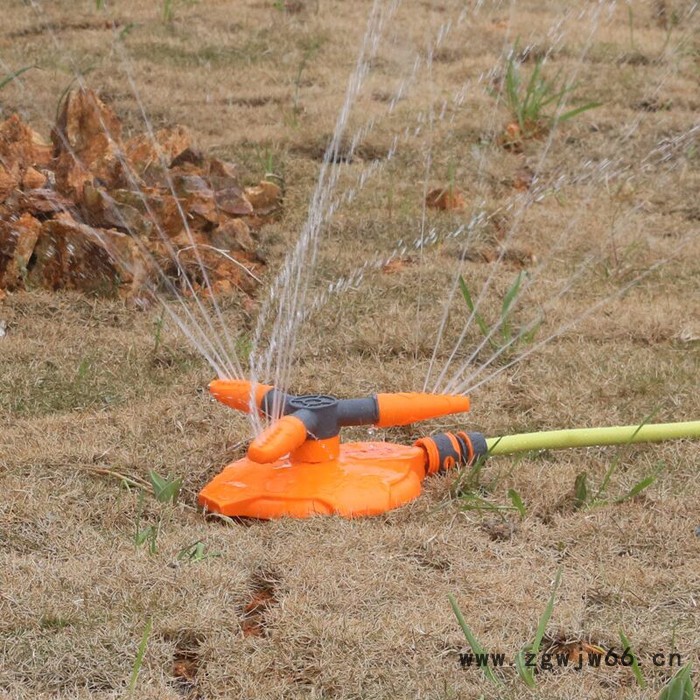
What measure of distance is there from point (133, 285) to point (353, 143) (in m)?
1.47

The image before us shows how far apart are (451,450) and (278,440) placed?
0.43 meters

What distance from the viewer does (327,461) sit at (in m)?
2.19

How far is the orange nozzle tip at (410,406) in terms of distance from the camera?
2238 millimetres

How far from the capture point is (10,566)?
1.90 meters

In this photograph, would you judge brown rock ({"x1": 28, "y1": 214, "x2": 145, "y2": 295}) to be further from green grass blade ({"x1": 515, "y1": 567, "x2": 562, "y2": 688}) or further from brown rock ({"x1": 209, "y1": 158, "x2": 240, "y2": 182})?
green grass blade ({"x1": 515, "y1": 567, "x2": 562, "y2": 688})

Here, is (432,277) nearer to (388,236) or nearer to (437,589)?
(388,236)

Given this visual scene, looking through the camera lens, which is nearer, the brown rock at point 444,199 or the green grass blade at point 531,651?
the green grass blade at point 531,651

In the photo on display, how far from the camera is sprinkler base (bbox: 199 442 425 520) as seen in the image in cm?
212

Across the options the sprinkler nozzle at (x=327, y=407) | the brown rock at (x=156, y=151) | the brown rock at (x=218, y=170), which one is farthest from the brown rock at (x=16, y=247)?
the sprinkler nozzle at (x=327, y=407)

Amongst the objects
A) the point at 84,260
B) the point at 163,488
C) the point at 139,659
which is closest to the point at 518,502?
the point at 163,488

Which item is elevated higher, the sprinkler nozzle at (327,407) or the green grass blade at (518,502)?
the sprinkler nozzle at (327,407)

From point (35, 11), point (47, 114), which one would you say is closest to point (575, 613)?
point (47, 114)

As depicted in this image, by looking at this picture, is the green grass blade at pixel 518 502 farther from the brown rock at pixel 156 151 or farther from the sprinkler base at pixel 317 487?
the brown rock at pixel 156 151

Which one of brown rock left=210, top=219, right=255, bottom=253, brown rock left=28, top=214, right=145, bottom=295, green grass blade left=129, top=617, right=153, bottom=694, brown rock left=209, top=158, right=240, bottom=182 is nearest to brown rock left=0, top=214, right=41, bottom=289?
brown rock left=28, top=214, right=145, bottom=295
